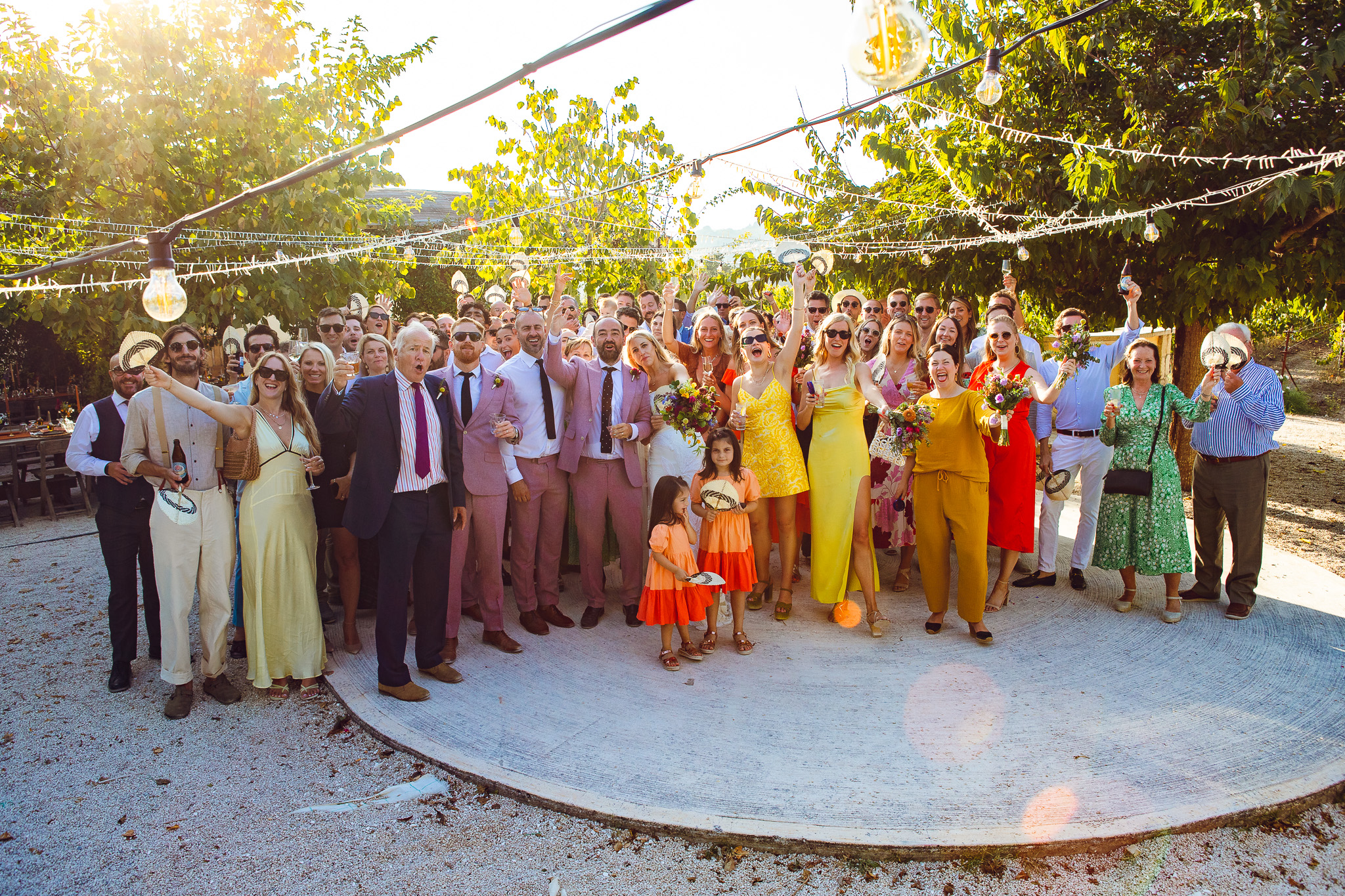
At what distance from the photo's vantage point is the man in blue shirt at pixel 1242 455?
231 inches

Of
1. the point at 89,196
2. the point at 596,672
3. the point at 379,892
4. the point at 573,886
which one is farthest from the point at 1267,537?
the point at 89,196

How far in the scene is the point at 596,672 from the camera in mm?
5215

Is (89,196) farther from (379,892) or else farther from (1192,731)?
(1192,731)

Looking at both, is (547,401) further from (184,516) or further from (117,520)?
(117,520)

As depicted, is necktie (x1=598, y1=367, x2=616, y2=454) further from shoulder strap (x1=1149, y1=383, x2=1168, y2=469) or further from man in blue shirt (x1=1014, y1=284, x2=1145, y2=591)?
shoulder strap (x1=1149, y1=383, x2=1168, y2=469)

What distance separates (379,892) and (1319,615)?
6953 mm

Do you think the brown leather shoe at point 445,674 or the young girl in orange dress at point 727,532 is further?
the young girl in orange dress at point 727,532

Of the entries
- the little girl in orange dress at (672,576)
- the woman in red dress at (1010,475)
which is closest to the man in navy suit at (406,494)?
the little girl in orange dress at (672,576)

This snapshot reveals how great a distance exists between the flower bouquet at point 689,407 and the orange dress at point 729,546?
0.37 m

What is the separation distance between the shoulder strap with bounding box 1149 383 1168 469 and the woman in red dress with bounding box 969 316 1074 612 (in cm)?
84

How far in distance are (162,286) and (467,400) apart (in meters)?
2.08

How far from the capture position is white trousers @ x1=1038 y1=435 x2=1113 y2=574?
6.79m

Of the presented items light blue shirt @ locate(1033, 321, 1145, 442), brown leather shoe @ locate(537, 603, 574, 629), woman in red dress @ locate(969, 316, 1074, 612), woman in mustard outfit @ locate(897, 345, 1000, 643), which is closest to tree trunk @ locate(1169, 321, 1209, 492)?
light blue shirt @ locate(1033, 321, 1145, 442)

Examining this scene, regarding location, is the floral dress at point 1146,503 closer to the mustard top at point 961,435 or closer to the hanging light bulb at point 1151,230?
the mustard top at point 961,435
